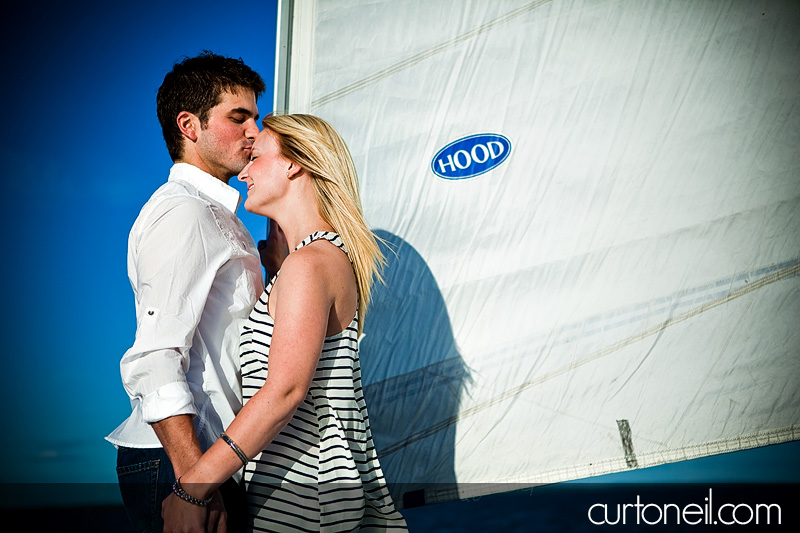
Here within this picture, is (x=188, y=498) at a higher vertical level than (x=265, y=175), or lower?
lower

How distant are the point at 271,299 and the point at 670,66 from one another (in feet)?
5.34

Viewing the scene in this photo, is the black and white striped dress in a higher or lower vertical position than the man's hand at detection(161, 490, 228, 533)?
higher

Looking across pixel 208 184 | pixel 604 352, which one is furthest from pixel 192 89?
pixel 604 352

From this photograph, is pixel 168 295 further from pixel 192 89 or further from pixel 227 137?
pixel 192 89

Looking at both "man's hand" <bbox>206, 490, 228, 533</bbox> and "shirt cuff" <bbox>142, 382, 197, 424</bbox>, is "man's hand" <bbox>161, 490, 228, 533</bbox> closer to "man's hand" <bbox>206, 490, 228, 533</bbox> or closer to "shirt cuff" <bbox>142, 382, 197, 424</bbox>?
"man's hand" <bbox>206, 490, 228, 533</bbox>

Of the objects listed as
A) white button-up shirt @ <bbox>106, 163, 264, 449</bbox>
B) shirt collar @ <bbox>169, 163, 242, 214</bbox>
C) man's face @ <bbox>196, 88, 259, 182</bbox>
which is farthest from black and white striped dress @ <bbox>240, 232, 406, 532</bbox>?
man's face @ <bbox>196, 88, 259, 182</bbox>

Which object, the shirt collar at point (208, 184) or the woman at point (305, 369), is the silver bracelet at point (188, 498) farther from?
the shirt collar at point (208, 184)

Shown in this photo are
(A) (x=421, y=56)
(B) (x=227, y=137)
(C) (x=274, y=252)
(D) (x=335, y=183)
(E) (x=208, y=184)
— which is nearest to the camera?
(D) (x=335, y=183)

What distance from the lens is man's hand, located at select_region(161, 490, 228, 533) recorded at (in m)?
1.19

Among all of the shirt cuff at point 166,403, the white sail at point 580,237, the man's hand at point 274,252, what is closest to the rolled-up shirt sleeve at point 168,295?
the shirt cuff at point 166,403

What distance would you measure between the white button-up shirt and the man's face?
0.53 feet

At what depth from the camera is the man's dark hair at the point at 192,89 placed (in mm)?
1734

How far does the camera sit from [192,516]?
1192mm

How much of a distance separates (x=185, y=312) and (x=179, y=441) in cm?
26
